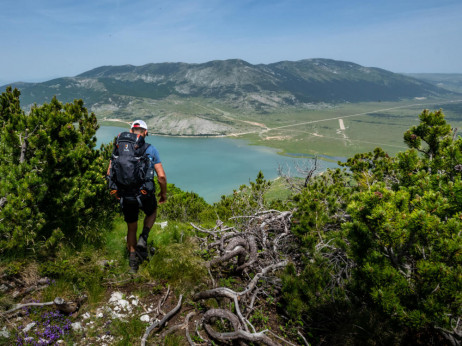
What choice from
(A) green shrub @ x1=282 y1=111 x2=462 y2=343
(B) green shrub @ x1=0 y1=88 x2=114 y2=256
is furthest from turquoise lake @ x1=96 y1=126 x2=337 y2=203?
(A) green shrub @ x1=282 y1=111 x2=462 y2=343

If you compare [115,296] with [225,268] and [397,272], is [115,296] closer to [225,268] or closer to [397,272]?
[225,268]

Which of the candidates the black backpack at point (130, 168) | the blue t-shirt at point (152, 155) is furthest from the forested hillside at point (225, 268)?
the blue t-shirt at point (152, 155)

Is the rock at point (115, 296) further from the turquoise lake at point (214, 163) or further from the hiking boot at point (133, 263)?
the turquoise lake at point (214, 163)

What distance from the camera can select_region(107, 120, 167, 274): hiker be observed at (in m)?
4.14

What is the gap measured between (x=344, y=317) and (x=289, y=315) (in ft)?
2.45

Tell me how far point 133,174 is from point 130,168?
0.10m

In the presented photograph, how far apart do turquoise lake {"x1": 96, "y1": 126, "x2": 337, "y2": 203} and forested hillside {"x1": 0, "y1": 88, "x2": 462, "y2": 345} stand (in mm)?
52762

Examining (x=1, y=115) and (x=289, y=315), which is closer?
(x=289, y=315)

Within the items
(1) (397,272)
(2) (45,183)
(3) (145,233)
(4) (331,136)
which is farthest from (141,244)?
(4) (331,136)

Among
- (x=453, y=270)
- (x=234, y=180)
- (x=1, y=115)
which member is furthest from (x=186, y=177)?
(x=453, y=270)

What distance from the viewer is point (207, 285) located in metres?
4.22

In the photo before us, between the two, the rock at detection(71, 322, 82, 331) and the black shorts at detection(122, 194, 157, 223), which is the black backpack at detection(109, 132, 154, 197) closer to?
the black shorts at detection(122, 194, 157, 223)

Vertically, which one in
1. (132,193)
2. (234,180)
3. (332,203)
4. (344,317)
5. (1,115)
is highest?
(1,115)

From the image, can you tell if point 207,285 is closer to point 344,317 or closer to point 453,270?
point 344,317
